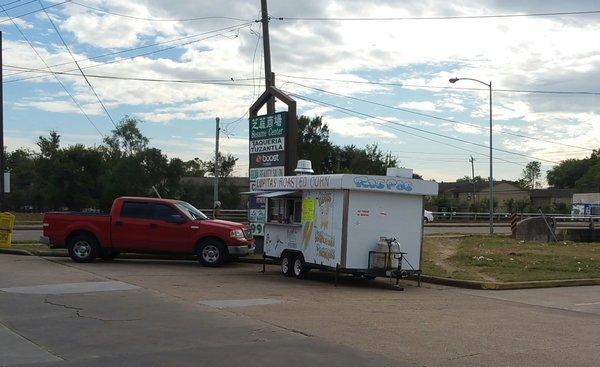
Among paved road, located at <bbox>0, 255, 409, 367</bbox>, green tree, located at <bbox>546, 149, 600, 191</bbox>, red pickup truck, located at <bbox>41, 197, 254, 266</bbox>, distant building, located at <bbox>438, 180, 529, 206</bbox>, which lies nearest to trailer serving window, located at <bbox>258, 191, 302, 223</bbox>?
red pickup truck, located at <bbox>41, 197, 254, 266</bbox>

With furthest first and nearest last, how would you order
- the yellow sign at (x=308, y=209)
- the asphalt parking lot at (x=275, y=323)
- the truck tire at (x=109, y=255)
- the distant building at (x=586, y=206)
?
the distant building at (x=586, y=206)
the truck tire at (x=109, y=255)
the yellow sign at (x=308, y=209)
the asphalt parking lot at (x=275, y=323)

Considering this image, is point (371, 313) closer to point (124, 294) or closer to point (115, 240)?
point (124, 294)

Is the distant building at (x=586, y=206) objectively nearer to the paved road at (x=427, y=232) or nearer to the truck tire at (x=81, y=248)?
the paved road at (x=427, y=232)

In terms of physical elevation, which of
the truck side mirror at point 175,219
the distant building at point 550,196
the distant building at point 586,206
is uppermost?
the distant building at point 550,196

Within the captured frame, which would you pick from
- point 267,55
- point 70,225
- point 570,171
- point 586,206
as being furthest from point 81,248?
point 570,171

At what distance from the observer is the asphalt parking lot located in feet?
23.5

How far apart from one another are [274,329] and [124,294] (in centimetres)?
408

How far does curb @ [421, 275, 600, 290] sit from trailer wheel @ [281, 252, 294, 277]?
11.4 feet

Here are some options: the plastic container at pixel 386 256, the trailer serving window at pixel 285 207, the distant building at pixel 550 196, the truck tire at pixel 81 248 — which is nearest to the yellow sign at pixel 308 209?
the trailer serving window at pixel 285 207

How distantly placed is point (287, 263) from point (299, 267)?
489mm

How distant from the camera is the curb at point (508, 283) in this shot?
15.1m

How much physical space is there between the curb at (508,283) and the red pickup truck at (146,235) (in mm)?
5422

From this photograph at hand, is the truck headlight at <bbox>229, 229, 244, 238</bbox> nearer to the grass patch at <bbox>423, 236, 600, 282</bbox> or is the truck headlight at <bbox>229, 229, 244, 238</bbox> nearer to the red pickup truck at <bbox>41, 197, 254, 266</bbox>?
the red pickup truck at <bbox>41, 197, 254, 266</bbox>

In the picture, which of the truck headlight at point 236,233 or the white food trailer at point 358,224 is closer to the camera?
the white food trailer at point 358,224
